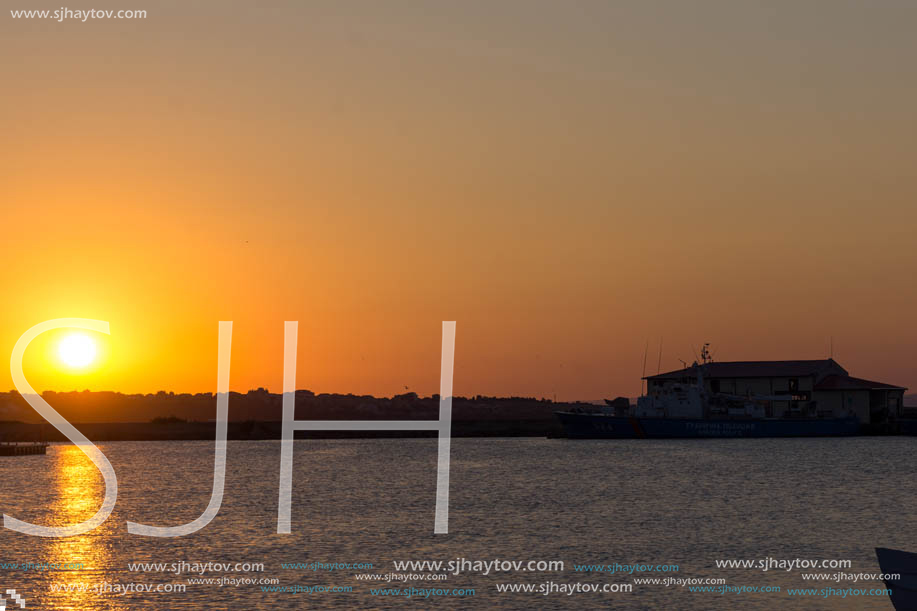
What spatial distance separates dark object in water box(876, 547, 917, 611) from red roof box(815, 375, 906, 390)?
118197 mm

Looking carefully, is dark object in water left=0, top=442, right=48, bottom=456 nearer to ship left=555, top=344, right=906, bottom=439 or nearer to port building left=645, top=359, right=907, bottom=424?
ship left=555, top=344, right=906, bottom=439

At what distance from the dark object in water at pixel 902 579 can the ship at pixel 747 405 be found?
102631mm

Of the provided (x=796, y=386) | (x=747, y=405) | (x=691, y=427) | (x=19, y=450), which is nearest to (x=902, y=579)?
(x=19, y=450)

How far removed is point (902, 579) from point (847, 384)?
401 ft

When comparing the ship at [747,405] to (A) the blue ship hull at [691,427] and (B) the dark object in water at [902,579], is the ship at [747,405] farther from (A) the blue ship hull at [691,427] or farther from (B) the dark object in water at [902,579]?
(B) the dark object in water at [902,579]

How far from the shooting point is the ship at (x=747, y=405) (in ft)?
415

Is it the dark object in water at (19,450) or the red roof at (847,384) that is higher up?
the red roof at (847,384)

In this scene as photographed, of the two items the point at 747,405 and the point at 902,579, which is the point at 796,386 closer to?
the point at 747,405

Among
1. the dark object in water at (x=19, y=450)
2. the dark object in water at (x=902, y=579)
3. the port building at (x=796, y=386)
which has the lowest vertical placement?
the dark object in water at (x=19, y=450)

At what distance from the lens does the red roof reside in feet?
446

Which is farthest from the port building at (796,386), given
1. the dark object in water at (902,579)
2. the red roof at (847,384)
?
the dark object in water at (902,579)

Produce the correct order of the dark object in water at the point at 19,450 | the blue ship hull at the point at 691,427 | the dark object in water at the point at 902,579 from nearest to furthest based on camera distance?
the dark object in water at the point at 902,579 < the dark object in water at the point at 19,450 < the blue ship hull at the point at 691,427

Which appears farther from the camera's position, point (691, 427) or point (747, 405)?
point (747, 405)

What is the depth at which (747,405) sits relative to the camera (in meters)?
132
